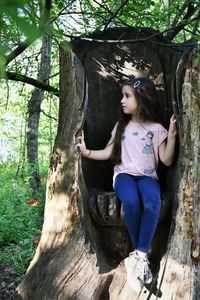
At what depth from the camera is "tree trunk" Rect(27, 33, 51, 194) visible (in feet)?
18.4

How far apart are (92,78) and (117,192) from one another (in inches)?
52.0

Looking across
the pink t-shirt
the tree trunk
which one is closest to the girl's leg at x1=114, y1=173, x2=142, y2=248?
the pink t-shirt

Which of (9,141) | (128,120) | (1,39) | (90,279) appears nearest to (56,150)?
(128,120)

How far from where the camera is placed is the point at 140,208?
3.16m

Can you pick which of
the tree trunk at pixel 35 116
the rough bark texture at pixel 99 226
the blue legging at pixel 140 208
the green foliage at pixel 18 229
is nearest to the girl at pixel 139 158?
the blue legging at pixel 140 208

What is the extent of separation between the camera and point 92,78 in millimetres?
4117

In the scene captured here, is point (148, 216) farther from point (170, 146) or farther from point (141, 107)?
point (141, 107)

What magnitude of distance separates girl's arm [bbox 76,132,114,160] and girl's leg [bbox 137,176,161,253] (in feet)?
1.69

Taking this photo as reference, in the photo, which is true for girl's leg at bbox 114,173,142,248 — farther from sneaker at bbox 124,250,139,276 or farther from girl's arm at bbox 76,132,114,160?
girl's arm at bbox 76,132,114,160

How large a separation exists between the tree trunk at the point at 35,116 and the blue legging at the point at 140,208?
2.56 metres

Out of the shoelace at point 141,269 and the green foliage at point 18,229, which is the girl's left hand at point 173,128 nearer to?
the shoelace at point 141,269

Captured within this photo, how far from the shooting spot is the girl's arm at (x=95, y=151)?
3.28 m

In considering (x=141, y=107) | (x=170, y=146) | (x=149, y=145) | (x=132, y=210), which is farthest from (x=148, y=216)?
(x=141, y=107)

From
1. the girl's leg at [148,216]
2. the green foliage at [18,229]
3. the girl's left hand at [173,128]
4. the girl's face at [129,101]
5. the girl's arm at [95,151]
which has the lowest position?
the green foliage at [18,229]
